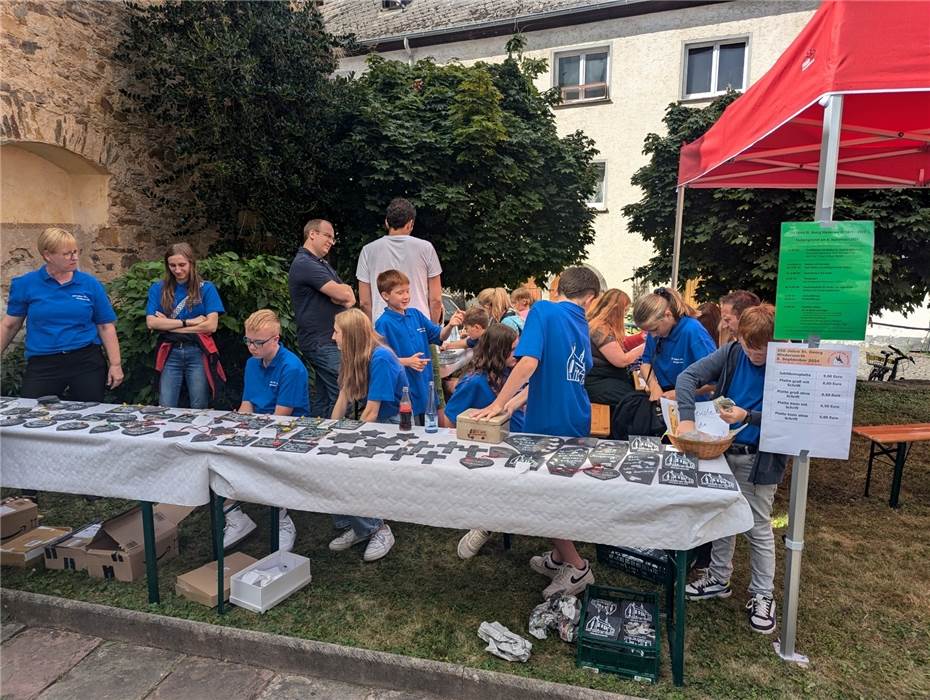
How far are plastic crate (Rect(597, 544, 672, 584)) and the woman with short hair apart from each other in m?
3.59

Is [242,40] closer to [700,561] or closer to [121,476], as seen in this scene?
[121,476]

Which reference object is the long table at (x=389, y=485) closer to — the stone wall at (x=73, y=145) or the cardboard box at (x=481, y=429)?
the cardboard box at (x=481, y=429)

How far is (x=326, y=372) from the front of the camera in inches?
167

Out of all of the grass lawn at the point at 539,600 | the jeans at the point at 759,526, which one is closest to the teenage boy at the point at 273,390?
the grass lawn at the point at 539,600

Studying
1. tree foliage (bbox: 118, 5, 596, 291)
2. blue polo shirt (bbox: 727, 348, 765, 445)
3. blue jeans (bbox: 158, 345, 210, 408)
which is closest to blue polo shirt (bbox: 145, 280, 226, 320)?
blue jeans (bbox: 158, 345, 210, 408)

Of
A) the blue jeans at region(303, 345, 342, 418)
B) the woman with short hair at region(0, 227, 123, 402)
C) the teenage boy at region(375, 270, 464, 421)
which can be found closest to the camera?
the teenage boy at region(375, 270, 464, 421)

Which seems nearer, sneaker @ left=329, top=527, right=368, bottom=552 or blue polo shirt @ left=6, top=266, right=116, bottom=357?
sneaker @ left=329, top=527, right=368, bottom=552

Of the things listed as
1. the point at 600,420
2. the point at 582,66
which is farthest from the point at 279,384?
the point at 582,66

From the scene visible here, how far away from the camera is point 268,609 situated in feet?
9.78

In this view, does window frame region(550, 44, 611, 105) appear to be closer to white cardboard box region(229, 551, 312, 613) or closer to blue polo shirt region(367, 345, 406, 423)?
blue polo shirt region(367, 345, 406, 423)

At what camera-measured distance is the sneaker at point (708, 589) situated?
10.2 feet

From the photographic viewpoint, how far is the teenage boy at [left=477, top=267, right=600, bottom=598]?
3.01m

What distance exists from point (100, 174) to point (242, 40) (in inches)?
79.4

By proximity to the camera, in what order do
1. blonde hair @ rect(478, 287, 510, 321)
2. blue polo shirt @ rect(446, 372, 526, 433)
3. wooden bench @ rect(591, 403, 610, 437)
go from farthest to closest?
1. blonde hair @ rect(478, 287, 510, 321)
2. wooden bench @ rect(591, 403, 610, 437)
3. blue polo shirt @ rect(446, 372, 526, 433)
